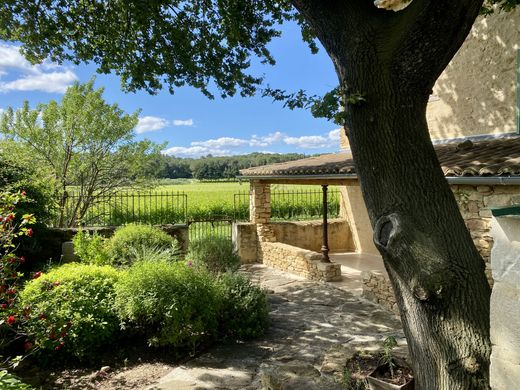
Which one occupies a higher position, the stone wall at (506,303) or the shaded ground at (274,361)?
the stone wall at (506,303)

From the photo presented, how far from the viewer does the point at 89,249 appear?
874 centimetres

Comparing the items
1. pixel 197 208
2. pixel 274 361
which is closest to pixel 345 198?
pixel 197 208

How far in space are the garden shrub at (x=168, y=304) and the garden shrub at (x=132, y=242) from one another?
285 centimetres

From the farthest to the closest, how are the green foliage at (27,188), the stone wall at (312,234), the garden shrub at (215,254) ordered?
the stone wall at (312,234) → the garden shrub at (215,254) → the green foliage at (27,188)

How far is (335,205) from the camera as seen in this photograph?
18.4m

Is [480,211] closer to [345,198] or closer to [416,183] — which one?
[416,183]

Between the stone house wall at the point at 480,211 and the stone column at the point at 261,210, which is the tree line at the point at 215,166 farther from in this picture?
the stone house wall at the point at 480,211

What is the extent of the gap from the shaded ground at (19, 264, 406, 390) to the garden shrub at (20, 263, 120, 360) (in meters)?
0.33

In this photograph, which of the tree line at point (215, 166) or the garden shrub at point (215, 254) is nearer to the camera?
the garden shrub at point (215, 254)

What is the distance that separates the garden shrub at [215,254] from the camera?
31.0 ft

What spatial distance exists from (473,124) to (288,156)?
14.3 m

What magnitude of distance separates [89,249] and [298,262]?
530 cm

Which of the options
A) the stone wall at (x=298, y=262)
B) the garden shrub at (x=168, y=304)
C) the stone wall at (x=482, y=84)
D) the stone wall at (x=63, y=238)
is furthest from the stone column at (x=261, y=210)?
the garden shrub at (x=168, y=304)

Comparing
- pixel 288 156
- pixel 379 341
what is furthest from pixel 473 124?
pixel 288 156
